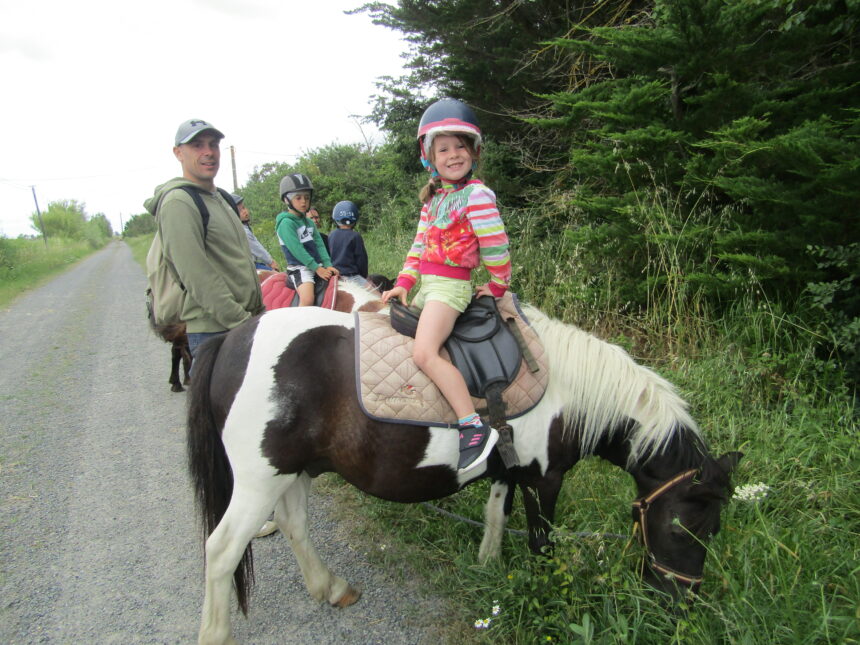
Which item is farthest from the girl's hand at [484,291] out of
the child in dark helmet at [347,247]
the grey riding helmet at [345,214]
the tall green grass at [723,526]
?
the grey riding helmet at [345,214]

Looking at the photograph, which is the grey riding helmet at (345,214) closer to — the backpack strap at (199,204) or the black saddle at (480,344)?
the backpack strap at (199,204)

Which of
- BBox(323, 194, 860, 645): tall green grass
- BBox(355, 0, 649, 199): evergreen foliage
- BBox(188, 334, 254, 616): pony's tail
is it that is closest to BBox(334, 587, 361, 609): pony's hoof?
BBox(323, 194, 860, 645): tall green grass

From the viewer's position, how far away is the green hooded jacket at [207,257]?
2.48m

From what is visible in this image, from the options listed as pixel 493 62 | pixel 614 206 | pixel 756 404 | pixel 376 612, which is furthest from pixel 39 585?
pixel 493 62

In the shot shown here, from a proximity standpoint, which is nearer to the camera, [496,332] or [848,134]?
[496,332]

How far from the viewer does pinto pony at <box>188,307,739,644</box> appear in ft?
6.78

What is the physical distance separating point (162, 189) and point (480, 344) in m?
1.95

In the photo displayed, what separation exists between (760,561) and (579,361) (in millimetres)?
1225

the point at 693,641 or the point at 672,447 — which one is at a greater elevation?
the point at 672,447

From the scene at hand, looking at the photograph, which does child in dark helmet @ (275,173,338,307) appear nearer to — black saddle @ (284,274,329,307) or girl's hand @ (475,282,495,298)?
black saddle @ (284,274,329,307)

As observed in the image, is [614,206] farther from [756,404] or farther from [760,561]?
[760,561]

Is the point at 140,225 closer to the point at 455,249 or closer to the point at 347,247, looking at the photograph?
the point at 347,247

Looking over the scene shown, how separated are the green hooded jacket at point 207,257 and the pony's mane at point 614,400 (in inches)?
69.4

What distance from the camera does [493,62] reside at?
282 inches
